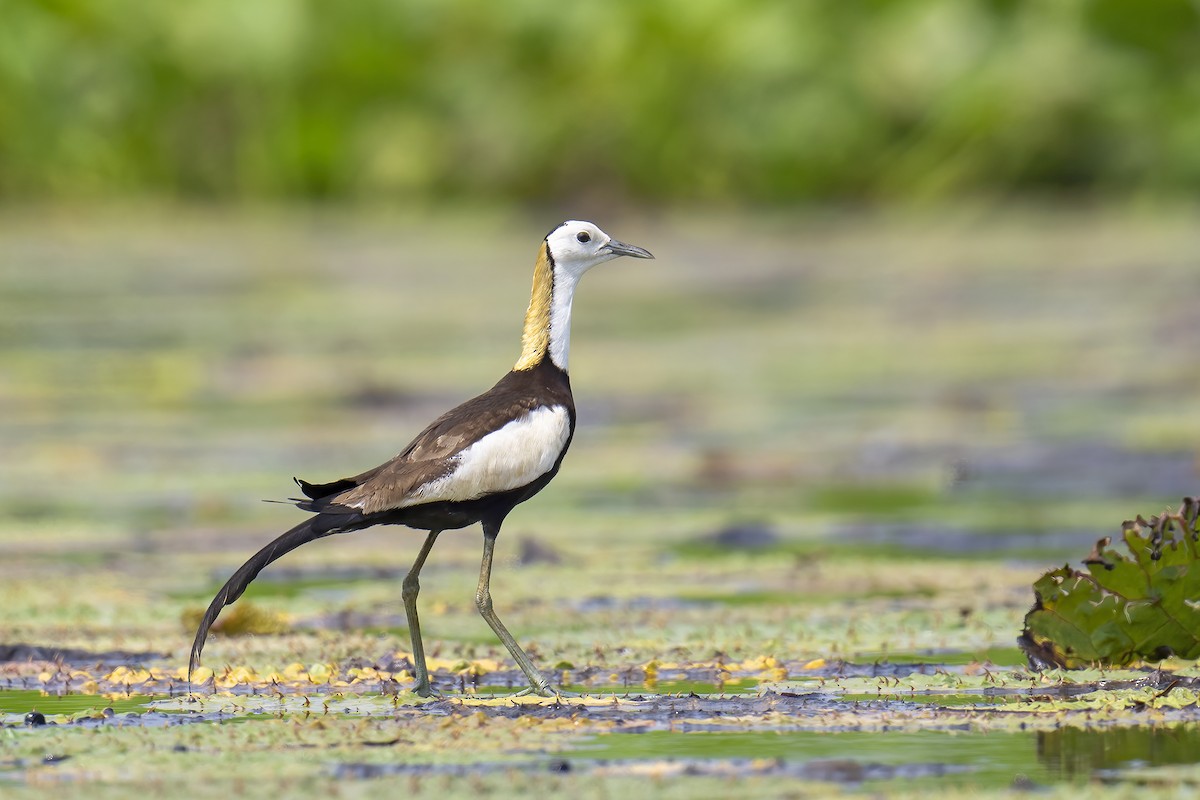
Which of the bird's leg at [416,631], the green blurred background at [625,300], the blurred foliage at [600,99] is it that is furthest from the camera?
the blurred foliage at [600,99]

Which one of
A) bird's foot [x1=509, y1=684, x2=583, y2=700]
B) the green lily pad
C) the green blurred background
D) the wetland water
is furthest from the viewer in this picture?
the green blurred background

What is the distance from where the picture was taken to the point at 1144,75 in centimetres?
2333

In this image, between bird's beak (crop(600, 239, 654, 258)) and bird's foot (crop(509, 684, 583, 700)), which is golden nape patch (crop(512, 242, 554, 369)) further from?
bird's foot (crop(509, 684, 583, 700))

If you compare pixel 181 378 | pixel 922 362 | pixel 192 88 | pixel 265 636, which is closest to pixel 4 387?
pixel 181 378

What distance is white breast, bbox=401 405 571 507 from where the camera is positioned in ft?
16.1

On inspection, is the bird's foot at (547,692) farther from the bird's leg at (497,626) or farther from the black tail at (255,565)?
the black tail at (255,565)

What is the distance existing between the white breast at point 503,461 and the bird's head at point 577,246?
440 mm

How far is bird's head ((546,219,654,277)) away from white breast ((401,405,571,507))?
1.44ft

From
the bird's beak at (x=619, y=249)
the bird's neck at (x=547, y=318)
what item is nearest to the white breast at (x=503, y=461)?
the bird's neck at (x=547, y=318)

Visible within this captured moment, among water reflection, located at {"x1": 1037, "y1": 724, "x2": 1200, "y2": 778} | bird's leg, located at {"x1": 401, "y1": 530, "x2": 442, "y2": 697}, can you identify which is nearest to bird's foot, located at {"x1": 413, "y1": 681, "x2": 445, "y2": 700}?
bird's leg, located at {"x1": 401, "y1": 530, "x2": 442, "y2": 697}

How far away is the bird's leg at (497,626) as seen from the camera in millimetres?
4883

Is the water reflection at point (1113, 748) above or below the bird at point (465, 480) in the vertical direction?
below

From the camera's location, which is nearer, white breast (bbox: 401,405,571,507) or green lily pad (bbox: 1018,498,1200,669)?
white breast (bbox: 401,405,571,507)

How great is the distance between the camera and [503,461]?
4.96 m
